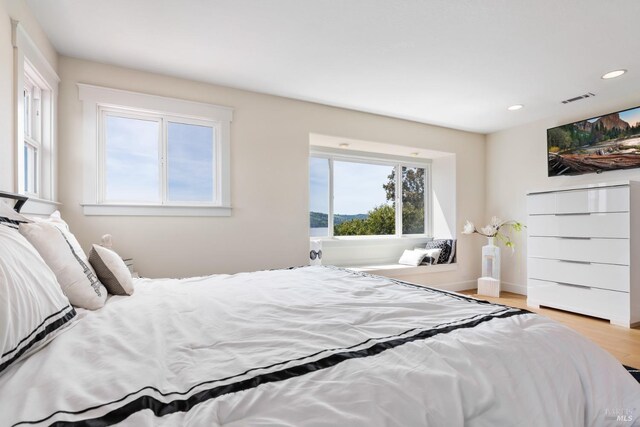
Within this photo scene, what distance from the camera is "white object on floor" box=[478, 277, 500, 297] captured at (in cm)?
437

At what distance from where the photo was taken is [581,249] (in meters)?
3.45

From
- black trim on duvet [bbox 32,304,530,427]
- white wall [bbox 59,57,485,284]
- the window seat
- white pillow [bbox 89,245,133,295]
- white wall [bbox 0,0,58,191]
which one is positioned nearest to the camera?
black trim on duvet [bbox 32,304,530,427]

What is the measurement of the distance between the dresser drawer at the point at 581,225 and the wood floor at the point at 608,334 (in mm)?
865

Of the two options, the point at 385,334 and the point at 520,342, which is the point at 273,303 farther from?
the point at 520,342

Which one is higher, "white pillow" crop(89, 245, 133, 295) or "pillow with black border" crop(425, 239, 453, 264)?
"white pillow" crop(89, 245, 133, 295)

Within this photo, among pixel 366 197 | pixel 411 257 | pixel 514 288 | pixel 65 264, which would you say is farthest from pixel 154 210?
pixel 514 288

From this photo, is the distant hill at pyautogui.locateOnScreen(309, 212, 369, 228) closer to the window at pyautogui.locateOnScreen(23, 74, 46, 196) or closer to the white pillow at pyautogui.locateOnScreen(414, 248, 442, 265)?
the white pillow at pyautogui.locateOnScreen(414, 248, 442, 265)

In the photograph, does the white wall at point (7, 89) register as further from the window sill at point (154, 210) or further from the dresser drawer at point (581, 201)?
the dresser drawer at point (581, 201)

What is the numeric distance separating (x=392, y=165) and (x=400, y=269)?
5.40 feet

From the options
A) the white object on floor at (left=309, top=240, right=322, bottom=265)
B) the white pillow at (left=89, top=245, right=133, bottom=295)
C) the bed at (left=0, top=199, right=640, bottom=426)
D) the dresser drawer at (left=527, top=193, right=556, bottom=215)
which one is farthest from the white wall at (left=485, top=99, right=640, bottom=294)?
the white pillow at (left=89, top=245, right=133, bottom=295)

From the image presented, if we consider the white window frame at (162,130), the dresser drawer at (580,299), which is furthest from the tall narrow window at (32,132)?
the dresser drawer at (580,299)

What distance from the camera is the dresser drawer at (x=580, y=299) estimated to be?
3.16m

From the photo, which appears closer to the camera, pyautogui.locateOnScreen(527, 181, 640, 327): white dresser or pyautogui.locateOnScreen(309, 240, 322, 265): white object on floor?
pyautogui.locateOnScreen(527, 181, 640, 327): white dresser

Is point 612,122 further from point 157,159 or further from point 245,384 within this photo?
point 157,159
